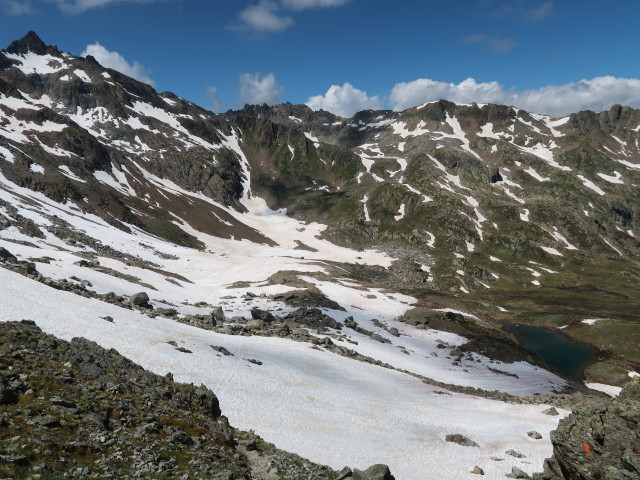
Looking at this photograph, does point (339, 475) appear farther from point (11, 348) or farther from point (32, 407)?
point (11, 348)

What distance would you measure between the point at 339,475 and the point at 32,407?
566 inches

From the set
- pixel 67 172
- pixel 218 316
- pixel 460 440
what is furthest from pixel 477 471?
pixel 67 172

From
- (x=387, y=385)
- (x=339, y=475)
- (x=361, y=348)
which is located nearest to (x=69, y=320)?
(x=339, y=475)

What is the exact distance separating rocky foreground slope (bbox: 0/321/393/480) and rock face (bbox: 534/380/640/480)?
9139 millimetres

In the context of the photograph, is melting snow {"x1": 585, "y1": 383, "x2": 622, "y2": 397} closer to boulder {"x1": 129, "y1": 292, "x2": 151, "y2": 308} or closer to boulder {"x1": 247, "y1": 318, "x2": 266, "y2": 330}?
boulder {"x1": 247, "y1": 318, "x2": 266, "y2": 330}

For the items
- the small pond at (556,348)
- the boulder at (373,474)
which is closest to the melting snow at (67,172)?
the small pond at (556,348)

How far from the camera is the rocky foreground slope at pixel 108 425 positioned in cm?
1452

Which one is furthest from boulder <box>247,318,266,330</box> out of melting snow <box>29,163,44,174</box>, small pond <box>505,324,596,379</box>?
melting snow <box>29,163,44,174</box>

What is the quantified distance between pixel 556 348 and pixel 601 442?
352 feet

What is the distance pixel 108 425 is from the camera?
706 inches

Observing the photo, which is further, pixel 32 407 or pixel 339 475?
pixel 339 475

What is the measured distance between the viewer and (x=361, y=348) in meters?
56.8

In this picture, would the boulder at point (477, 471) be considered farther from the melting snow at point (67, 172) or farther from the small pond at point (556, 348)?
the melting snow at point (67, 172)

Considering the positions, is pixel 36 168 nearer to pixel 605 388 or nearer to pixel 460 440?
pixel 460 440
